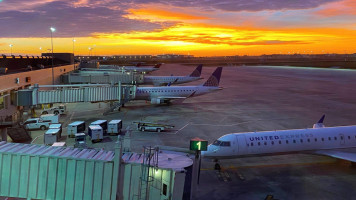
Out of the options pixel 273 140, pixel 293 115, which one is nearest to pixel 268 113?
pixel 293 115

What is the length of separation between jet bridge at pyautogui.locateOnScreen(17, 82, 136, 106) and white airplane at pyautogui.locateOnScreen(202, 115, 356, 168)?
21.4m

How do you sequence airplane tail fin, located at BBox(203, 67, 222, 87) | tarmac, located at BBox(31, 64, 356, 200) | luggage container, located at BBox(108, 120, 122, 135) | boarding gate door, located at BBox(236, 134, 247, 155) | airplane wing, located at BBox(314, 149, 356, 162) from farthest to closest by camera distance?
airplane tail fin, located at BBox(203, 67, 222, 87) < luggage container, located at BBox(108, 120, 122, 135) < airplane wing, located at BBox(314, 149, 356, 162) < boarding gate door, located at BBox(236, 134, 247, 155) < tarmac, located at BBox(31, 64, 356, 200)

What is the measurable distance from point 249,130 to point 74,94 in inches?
983

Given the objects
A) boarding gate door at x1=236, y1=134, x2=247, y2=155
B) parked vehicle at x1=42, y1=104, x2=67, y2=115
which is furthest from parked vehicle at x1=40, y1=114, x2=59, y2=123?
boarding gate door at x1=236, y1=134, x2=247, y2=155

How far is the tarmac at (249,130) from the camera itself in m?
23.0

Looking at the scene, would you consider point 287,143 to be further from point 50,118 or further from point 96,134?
point 50,118

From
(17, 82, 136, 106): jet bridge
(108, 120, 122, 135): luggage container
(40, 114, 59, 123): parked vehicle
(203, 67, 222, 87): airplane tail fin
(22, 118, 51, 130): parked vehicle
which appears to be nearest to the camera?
(17, 82, 136, 106): jet bridge

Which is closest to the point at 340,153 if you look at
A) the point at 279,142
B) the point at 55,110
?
the point at 279,142

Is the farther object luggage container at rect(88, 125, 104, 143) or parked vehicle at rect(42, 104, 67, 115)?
parked vehicle at rect(42, 104, 67, 115)

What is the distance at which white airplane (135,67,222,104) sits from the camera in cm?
6009

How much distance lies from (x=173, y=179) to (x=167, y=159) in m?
1.87

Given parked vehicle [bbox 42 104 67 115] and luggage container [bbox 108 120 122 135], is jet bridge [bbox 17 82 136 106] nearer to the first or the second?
parked vehicle [bbox 42 104 67 115]

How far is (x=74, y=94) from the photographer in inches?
1709

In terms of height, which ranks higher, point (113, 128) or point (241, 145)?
point (241, 145)
